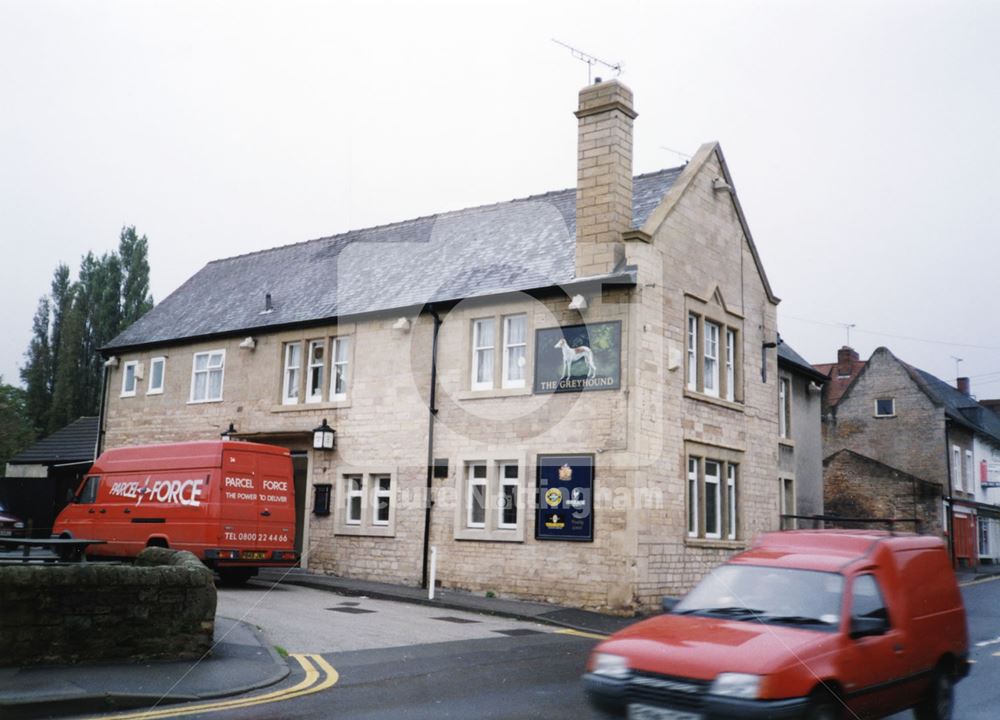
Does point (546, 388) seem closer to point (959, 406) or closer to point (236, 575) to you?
point (236, 575)

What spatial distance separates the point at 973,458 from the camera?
4516cm

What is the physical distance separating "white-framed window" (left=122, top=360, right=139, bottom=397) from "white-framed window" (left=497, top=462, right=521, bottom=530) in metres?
14.4

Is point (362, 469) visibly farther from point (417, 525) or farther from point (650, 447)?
point (650, 447)

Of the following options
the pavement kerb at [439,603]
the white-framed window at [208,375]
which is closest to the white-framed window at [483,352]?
the pavement kerb at [439,603]

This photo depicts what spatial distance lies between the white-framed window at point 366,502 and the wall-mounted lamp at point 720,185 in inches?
399

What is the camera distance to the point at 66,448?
34.0 m

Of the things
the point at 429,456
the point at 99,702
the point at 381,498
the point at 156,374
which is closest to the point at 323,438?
the point at 381,498

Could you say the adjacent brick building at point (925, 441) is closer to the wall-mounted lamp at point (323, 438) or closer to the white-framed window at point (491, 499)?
the white-framed window at point (491, 499)

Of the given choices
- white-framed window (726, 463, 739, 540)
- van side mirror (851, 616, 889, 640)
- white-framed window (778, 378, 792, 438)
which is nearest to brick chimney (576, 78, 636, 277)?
white-framed window (726, 463, 739, 540)

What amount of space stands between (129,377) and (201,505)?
1254cm

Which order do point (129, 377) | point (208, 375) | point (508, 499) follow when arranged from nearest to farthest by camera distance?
point (508, 499) < point (208, 375) < point (129, 377)

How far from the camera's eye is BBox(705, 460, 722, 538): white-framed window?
2089cm

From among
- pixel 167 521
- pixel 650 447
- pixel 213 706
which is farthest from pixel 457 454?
pixel 213 706

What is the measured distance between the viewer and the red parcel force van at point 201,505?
18.4m
